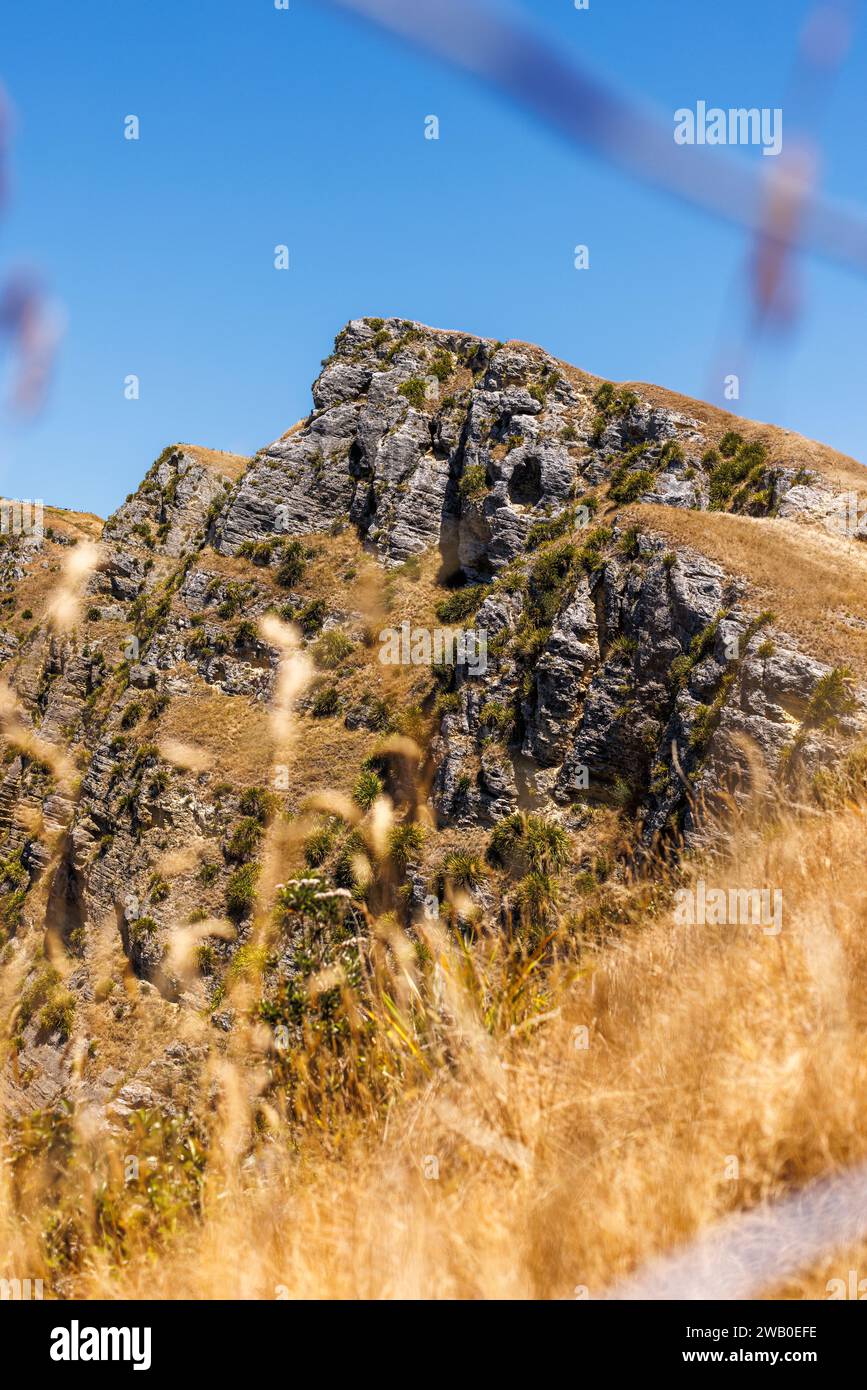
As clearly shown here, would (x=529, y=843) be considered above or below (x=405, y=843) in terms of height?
below

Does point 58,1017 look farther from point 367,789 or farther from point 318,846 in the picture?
point 367,789

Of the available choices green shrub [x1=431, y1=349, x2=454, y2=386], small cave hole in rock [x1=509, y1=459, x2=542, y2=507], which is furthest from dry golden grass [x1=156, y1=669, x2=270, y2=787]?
green shrub [x1=431, y1=349, x2=454, y2=386]

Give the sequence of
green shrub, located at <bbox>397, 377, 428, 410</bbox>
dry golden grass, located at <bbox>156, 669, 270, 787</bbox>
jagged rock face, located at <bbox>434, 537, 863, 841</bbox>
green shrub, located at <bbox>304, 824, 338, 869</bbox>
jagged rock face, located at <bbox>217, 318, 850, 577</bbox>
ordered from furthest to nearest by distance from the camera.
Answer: green shrub, located at <bbox>397, 377, 428, 410</bbox> → jagged rock face, located at <bbox>217, 318, 850, 577</bbox> → dry golden grass, located at <bbox>156, 669, 270, 787</bbox> → green shrub, located at <bbox>304, 824, 338, 869</bbox> → jagged rock face, located at <bbox>434, 537, 863, 841</bbox>

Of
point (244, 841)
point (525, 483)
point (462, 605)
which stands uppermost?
point (525, 483)

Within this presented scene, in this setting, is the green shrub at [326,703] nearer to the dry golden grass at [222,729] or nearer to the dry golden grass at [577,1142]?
the dry golden grass at [222,729]

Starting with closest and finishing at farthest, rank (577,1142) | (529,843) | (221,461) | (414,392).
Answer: (577,1142) < (529,843) < (414,392) < (221,461)

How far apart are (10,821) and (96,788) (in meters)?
14.7

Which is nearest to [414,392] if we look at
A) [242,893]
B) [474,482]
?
[474,482]

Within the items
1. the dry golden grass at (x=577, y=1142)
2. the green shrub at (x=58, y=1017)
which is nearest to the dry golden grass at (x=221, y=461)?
the green shrub at (x=58, y=1017)

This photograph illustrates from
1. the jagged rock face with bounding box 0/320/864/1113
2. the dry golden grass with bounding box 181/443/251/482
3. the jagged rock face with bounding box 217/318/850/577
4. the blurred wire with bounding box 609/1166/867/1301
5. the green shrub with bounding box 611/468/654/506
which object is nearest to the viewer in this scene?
the blurred wire with bounding box 609/1166/867/1301

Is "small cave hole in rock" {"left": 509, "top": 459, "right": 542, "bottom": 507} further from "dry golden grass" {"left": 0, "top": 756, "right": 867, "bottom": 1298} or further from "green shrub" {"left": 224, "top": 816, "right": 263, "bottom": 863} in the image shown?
"dry golden grass" {"left": 0, "top": 756, "right": 867, "bottom": 1298}

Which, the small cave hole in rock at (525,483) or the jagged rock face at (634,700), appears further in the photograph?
the small cave hole in rock at (525,483)

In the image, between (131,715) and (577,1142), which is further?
(131,715)

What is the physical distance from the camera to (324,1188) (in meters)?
5.04
